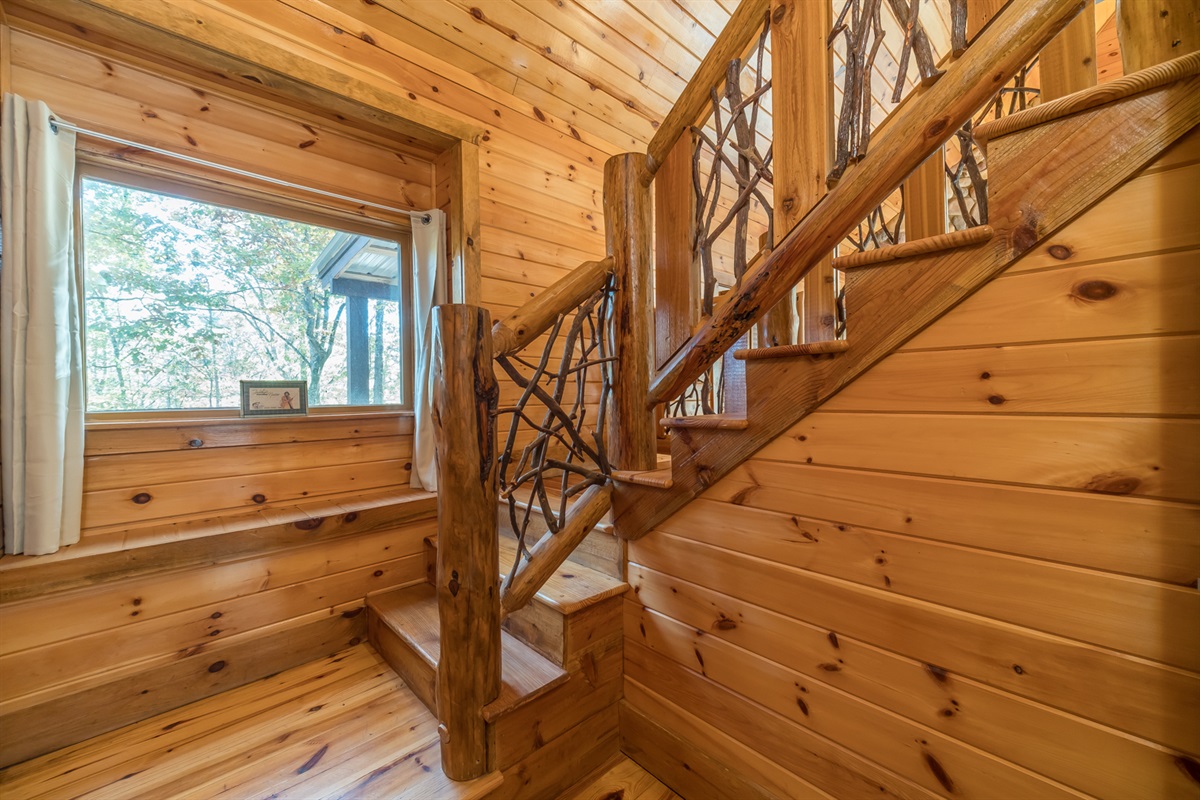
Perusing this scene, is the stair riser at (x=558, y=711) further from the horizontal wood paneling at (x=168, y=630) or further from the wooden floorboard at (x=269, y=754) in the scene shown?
the horizontal wood paneling at (x=168, y=630)

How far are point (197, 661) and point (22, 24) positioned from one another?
7.54 feet

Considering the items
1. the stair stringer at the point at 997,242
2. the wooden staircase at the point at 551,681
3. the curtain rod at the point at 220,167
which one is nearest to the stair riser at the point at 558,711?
the wooden staircase at the point at 551,681

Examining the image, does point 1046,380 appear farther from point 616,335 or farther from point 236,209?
point 236,209

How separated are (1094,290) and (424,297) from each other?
233 cm

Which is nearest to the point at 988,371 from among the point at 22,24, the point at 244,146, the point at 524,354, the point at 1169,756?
the point at 1169,756

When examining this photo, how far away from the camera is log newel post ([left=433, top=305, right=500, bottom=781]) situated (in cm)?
116

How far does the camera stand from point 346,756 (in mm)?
1372

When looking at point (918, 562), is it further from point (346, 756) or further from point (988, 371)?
point (346, 756)

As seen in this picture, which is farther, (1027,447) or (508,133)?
(508,133)

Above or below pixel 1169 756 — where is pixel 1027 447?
above

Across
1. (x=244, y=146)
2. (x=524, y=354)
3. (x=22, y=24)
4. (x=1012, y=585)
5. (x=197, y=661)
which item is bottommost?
(x=197, y=661)

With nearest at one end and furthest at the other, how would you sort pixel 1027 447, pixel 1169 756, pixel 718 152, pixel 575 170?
pixel 1169 756 < pixel 1027 447 < pixel 718 152 < pixel 575 170

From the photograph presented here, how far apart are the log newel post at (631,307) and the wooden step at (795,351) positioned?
1.38ft

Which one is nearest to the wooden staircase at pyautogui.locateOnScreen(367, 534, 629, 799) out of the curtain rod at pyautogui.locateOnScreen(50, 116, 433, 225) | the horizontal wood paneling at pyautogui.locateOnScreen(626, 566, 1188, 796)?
the horizontal wood paneling at pyautogui.locateOnScreen(626, 566, 1188, 796)
